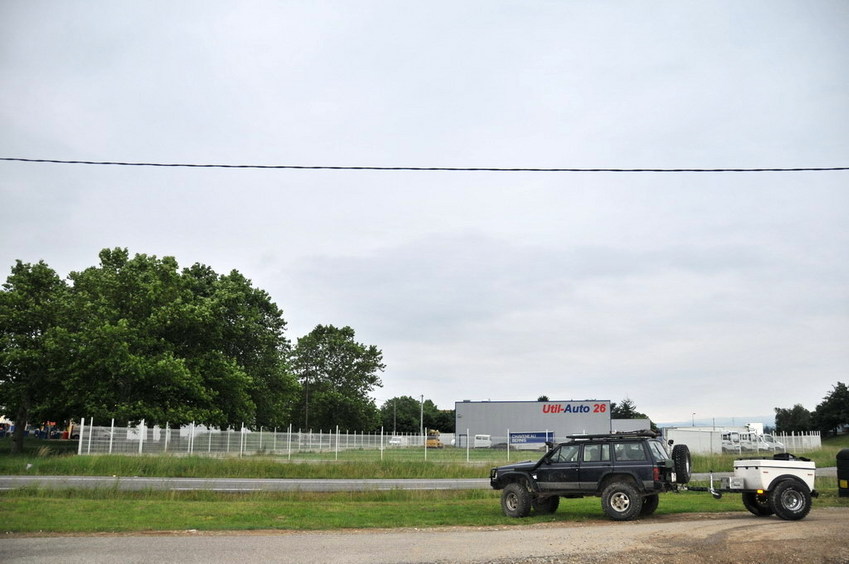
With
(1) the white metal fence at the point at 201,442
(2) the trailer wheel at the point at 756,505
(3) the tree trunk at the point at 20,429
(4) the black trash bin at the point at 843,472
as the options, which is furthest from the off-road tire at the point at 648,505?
(3) the tree trunk at the point at 20,429

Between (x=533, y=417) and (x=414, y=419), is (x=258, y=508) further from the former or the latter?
(x=414, y=419)

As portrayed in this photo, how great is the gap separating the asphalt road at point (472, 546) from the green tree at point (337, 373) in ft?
271

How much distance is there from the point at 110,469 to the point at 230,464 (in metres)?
5.13

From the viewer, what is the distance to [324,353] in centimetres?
10012

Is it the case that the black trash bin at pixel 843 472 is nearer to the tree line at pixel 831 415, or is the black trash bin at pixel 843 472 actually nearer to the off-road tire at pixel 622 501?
the off-road tire at pixel 622 501

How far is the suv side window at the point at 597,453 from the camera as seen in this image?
17.0m

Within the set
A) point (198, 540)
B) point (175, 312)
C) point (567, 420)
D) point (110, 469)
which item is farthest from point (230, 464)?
point (567, 420)

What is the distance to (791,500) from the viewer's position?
1606 centimetres

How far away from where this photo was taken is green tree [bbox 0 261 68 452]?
4472cm

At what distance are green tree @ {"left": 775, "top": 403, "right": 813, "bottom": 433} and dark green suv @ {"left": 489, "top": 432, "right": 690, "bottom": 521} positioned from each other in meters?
107

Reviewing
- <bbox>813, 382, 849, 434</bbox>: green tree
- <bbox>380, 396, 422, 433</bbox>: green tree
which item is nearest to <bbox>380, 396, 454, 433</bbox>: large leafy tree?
<bbox>380, 396, 422, 433</bbox>: green tree

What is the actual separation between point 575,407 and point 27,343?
5350 centimetres

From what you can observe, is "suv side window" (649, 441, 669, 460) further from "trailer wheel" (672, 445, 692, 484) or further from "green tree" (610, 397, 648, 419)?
"green tree" (610, 397, 648, 419)

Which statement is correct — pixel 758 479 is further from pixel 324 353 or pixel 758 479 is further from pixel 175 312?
pixel 324 353
